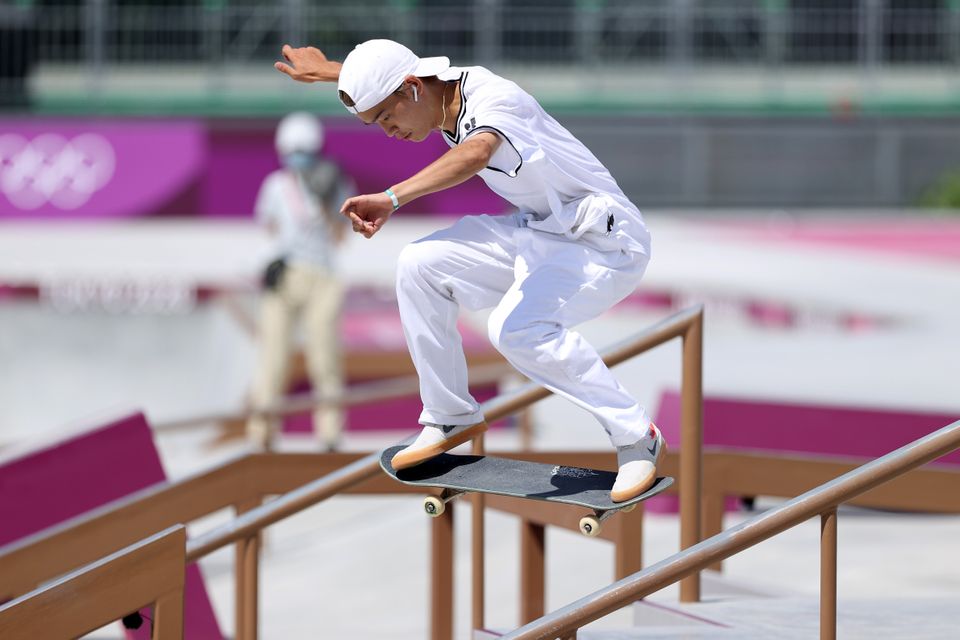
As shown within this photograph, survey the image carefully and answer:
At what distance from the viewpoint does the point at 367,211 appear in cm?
381

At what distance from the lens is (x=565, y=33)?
25.5 m

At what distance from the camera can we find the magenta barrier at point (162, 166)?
23266 millimetres

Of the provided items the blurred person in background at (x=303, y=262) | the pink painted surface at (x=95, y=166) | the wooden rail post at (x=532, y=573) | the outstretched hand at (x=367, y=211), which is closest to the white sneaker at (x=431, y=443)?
the outstretched hand at (x=367, y=211)

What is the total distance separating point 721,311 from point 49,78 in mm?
12272

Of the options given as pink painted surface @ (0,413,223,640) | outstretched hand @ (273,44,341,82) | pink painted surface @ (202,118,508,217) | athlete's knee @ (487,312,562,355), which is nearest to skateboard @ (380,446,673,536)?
athlete's knee @ (487,312,562,355)

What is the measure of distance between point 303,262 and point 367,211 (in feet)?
24.4

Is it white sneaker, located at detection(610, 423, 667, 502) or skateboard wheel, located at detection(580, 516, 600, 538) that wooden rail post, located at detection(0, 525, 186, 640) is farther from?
white sneaker, located at detection(610, 423, 667, 502)

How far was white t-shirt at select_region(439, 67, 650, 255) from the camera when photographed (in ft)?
13.4

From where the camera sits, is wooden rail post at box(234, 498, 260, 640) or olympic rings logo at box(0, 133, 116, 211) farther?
olympic rings logo at box(0, 133, 116, 211)

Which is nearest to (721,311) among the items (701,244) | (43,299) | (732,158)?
(701,244)

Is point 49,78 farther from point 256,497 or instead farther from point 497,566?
point 256,497

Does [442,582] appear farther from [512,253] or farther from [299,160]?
[299,160]

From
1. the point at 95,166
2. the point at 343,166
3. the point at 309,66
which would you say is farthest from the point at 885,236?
the point at 309,66

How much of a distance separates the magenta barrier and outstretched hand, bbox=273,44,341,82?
18222 millimetres
